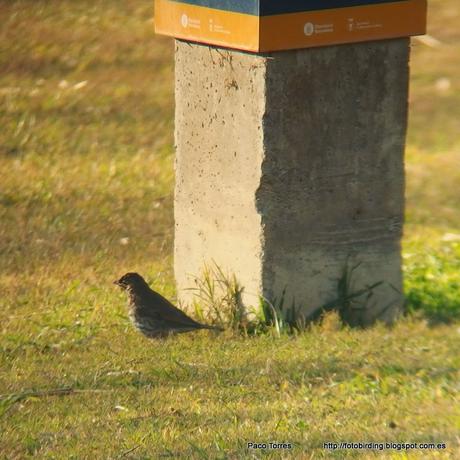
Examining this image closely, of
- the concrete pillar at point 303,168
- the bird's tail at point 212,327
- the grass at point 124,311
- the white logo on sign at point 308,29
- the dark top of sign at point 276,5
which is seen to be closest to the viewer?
the grass at point 124,311

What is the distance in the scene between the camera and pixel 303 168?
7.45 metres

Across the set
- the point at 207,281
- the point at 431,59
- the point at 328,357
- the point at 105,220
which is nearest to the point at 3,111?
the point at 105,220

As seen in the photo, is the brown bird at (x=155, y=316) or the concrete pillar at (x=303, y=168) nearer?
the concrete pillar at (x=303, y=168)

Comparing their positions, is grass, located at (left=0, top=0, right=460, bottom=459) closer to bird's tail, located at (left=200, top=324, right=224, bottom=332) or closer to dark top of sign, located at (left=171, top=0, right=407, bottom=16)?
bird's tail, located at (left=200, top=324, right=224, bottom=332)

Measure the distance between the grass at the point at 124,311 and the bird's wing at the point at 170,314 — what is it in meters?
0.12

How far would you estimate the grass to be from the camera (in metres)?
6.02

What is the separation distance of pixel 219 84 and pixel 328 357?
1759 mm

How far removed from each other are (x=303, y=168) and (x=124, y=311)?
1.66m

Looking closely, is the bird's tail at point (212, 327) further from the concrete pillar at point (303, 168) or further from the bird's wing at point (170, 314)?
the concrete pillar at point (303, 168)

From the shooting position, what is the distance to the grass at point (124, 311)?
6023 millimetres

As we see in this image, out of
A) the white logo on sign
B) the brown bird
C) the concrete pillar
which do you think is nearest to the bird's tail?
the brown bird

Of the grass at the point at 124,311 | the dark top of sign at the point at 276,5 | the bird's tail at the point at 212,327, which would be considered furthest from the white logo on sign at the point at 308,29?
the bird's tail at the point at 212,327

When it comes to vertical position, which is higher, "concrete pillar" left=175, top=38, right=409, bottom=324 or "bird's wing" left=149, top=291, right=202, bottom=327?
"concrete pillar" left=175, top=38, right=409, bottom=324

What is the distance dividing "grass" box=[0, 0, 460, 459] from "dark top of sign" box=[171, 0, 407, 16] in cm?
160
